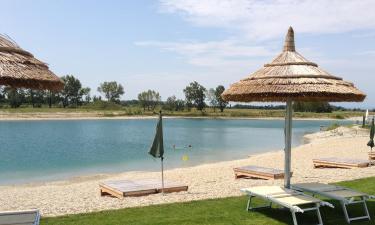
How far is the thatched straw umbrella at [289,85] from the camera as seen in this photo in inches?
269

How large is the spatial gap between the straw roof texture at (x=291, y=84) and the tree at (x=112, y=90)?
123019 mm

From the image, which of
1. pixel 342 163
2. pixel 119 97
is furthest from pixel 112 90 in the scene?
pixel 342 163

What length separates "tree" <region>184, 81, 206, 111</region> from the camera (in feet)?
405

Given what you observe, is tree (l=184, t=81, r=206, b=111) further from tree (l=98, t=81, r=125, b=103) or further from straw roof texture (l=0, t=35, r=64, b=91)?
straw roof texture (l=0, t=35, r=64, b=91)

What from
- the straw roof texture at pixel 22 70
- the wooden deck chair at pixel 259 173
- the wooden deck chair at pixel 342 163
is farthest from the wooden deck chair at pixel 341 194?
the wooden deck chair at pixel 342 163

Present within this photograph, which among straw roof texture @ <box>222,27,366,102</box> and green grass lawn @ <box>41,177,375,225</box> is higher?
straw roof texture @ <box>222,27,366,102</box>

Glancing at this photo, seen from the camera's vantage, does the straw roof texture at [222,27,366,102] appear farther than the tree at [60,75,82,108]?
No

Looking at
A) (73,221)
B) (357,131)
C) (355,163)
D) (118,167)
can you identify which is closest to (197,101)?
(357,131)

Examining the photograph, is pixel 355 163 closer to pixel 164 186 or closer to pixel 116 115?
pixel 164 186

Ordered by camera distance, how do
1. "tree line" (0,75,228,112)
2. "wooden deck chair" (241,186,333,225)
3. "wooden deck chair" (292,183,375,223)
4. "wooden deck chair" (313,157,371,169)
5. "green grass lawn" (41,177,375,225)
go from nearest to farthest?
1. "wooden deck chair" (241,186,333,225)
2. "wooden deck chair" (292,183,375,223)
3. "green grass lawn" (41,177,375,225)
4. "wooden deck chair" (313,157,371,169)
5. "tree line" (0,75,228,112)

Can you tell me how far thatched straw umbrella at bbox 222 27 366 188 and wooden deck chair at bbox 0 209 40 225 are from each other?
147 inches

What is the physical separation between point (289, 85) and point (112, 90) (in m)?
124

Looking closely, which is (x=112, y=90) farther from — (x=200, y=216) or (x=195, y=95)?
(x=200, y=216)

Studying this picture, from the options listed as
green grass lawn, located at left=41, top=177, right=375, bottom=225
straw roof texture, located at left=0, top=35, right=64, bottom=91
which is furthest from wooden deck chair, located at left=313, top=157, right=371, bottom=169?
straw roof texture, located at left=0, top=35, right=64, bottom=91
